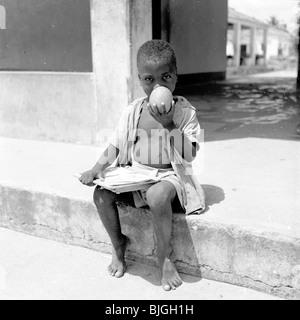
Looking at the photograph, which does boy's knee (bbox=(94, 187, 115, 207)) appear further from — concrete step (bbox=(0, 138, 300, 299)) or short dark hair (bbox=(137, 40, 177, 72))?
short dark hair (bbox=(137, 40, 177, 72))

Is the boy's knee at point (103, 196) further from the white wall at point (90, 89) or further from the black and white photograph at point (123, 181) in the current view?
the white wall at point (90, 89)

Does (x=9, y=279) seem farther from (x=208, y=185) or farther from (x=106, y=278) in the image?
(x=208, y=185)

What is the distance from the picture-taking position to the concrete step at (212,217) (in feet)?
→ 7.50

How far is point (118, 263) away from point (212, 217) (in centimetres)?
66

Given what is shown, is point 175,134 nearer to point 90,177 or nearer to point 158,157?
point 158,157

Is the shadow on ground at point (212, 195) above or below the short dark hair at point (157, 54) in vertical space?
below

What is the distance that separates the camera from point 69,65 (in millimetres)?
4707

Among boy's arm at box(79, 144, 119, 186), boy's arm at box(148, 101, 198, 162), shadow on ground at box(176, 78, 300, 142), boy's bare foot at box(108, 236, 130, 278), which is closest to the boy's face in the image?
boy's arm at box(148, 101, 198, 162)

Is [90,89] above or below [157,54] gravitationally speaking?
below

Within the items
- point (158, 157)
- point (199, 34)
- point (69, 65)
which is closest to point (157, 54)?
point (158, 157)

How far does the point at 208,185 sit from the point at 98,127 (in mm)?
1855

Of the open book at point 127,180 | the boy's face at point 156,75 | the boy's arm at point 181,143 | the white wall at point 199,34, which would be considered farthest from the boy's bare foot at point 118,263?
the white wall at point 199,34
